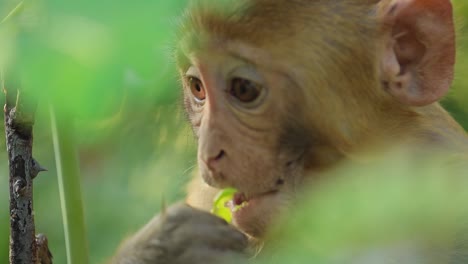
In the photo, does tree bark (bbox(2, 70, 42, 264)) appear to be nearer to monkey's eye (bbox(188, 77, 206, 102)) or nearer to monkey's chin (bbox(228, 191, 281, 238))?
monkey's chin (bbox(228, 191, 281, 238))

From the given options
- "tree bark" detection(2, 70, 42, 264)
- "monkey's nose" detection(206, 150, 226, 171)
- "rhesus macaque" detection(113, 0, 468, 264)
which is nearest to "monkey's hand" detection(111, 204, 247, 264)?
"rhesus macaque" detection(113, 0, 468, 264)

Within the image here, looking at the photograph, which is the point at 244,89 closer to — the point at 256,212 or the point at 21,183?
the point at 256,212

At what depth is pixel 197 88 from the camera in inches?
98.1

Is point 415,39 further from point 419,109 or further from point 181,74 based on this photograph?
point 181,74

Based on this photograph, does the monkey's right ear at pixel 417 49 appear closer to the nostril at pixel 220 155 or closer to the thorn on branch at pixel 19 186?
the nostril at pixel 220 155

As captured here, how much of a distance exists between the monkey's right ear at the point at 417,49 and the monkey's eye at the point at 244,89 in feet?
1.24

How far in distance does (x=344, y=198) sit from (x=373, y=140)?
72.4 inches

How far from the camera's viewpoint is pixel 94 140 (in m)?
1.17

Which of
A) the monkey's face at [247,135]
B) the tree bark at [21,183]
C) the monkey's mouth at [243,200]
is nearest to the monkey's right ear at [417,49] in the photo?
the monkey's face at [247,135]

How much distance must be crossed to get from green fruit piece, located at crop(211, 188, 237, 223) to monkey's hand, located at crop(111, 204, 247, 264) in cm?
27

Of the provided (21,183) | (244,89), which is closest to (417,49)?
(244,89)

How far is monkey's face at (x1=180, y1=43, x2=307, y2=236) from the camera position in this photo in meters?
2.17

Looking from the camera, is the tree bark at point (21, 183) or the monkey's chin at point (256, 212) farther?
the monkey's chin at point (256, 212)

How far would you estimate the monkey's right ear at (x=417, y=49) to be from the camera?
2189 millimetres
